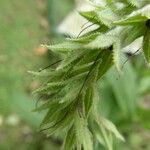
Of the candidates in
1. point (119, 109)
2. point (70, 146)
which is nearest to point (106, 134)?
point (70, 146)

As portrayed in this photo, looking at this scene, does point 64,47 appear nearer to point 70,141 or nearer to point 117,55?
point 117,55

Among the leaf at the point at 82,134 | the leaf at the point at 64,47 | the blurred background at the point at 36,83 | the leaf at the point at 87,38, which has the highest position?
the blurred background at the point at 36,83

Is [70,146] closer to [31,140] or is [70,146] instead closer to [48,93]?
[48,93]

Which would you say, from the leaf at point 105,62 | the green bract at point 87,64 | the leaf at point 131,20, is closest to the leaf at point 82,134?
the green bract at point 87,64

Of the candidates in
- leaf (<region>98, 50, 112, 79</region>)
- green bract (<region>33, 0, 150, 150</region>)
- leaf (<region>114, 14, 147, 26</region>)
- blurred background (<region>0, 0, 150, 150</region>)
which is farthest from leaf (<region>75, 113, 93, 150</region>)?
blurred background (<region>0, 0, 150, 150</region>)

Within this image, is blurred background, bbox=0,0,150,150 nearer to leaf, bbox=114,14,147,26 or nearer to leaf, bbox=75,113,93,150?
leaf, bbox=75,113,93,150

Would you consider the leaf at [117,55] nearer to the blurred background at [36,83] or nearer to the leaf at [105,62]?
the leaf at [105,62]

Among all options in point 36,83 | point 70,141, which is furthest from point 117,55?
point 36,83
